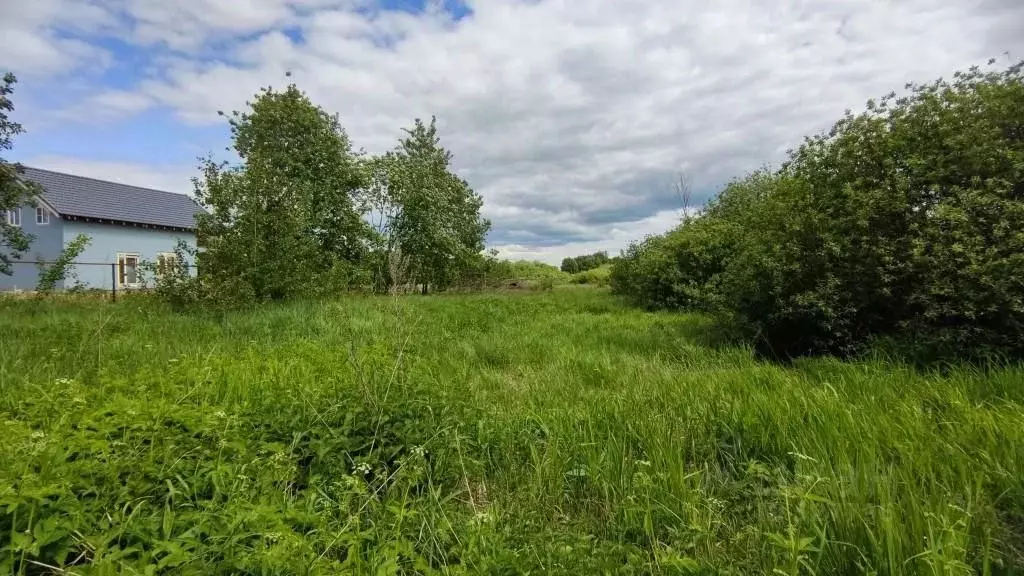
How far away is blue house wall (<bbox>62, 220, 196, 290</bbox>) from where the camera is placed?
21339 mm

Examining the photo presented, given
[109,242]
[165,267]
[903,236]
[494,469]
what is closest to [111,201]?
[109,242]

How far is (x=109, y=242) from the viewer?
24.8 metres

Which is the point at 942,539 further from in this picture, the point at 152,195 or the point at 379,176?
the point at 152,195

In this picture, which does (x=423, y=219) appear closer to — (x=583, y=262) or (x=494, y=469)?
(x=494, y=469)

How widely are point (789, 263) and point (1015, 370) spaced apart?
2.52 meters

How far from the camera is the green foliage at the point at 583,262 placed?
146 ft

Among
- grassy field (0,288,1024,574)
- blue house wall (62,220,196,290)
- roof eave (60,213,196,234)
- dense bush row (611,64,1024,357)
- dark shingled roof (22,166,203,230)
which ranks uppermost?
dark shingled roof (22,166,203,230)

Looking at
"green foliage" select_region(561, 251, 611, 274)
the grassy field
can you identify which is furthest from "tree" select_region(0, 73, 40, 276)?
"green foliage" select_region(561, 251, 611, 274)

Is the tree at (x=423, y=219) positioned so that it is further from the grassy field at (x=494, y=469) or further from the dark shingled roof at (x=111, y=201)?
the grassy field at (x=494, y=469)

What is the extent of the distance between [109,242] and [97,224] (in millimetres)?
1057

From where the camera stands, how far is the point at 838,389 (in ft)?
13.7

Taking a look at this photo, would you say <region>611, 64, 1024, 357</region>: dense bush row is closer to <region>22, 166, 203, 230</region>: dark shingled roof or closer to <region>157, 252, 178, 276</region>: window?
<region>157, 252, 178, 276</region>: window

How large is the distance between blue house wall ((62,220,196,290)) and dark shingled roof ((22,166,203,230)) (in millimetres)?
597

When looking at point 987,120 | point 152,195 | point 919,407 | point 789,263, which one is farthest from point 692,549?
point 152,195
